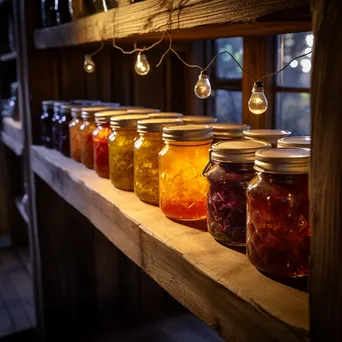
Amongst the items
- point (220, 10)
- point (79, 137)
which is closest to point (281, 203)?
point (220, 10)

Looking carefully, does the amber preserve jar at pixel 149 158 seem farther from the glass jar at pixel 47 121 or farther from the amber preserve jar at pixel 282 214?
the glass jar at pixel 47 121

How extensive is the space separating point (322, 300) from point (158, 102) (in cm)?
166

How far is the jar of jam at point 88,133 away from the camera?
1533 mm

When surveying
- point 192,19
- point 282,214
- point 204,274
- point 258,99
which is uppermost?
point 192,19

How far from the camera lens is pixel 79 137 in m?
1.64

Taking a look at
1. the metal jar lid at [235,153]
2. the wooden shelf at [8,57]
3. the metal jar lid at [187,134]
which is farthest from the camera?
the wooden shelf at [8,57]

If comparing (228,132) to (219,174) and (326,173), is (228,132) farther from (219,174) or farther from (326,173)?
(326,173)

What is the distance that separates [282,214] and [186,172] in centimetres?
32

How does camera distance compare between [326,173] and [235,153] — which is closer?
[326,173]

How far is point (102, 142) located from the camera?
4.57 ft

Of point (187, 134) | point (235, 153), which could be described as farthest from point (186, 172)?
point (235, 153)

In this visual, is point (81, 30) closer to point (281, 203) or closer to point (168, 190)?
point (168, 190)

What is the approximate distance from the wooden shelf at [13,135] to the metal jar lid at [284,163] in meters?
1.94

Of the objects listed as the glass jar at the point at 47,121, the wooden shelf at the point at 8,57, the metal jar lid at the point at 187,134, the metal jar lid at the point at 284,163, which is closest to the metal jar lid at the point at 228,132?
the metal jar lid at the point at 187,134
